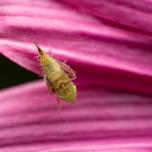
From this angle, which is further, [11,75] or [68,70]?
[11,75]

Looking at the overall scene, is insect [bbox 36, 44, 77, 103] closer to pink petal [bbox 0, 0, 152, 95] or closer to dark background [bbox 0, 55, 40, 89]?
pink petal [bbox 0, 0, 152, 95]

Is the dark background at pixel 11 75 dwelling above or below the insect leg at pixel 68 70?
above

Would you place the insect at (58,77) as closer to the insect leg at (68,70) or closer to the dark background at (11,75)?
the insect leg at (68,70)

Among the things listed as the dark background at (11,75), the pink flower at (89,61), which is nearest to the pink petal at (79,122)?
the pink flower at (89,61)

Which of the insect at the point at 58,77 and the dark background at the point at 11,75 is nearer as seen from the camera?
the insect at the point at 58,77

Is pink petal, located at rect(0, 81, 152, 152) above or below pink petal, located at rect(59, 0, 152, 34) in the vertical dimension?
below

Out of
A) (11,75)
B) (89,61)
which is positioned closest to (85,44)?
(89,61)

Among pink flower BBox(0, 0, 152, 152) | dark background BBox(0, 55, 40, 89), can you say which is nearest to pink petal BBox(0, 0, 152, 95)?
pink flower BBox(0, 0, 152, 152)

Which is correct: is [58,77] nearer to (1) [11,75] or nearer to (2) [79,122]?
(2) [79,122]
